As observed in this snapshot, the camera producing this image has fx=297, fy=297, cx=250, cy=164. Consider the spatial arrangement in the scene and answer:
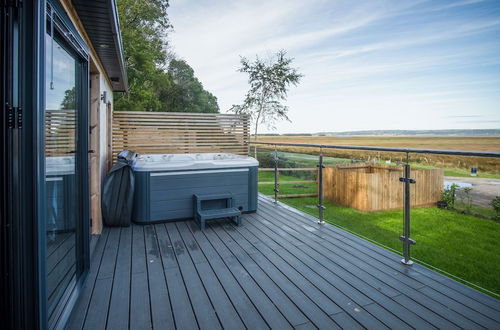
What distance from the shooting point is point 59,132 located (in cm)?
169

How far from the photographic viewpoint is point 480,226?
13.6 ft

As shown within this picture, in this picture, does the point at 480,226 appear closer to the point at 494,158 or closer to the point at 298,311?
the point at 494,158

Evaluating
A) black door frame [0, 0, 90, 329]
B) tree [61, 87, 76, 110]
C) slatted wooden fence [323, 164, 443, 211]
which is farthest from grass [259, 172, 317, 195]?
black door frame [0, 0, 90, 329]

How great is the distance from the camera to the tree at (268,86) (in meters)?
9.30

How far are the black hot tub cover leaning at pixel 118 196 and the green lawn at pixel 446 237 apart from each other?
2.54 meters

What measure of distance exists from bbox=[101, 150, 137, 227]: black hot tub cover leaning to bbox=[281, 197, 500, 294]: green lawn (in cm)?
254

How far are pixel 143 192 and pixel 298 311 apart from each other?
7.91ft

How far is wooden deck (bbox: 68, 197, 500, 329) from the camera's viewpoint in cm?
163

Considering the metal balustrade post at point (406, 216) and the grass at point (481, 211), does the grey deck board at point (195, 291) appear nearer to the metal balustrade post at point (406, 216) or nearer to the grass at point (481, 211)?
the metal balustrade post at point (406, 216)

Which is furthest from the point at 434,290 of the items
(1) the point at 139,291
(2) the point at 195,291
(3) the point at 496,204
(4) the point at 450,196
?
(4) the point at 450,196

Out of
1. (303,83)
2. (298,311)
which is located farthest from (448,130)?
(298,311)

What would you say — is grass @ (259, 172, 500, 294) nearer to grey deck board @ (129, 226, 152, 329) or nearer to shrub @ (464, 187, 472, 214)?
shrub @ (464, 187, 472, 214)

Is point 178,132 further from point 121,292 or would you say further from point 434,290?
point 434,290

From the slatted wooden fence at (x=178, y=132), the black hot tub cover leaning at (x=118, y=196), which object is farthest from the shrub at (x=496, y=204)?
the slatted wooden fence at (x=178, y=132)
